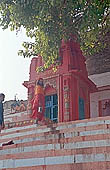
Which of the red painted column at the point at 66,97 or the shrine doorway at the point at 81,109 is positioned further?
the shrine doorway at the point at 81,109

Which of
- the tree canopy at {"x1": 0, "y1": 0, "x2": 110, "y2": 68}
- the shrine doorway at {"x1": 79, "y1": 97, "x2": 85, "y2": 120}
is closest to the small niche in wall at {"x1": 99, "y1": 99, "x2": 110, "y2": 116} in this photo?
the shrine doorway at {"x1": 79, "y1": 97, "x2": 85, "y2": 120}

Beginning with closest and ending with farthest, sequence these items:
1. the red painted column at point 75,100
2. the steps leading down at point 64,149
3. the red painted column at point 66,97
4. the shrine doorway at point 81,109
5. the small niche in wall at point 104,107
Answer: the steps leading down at point 64,149, the red painted column at point 66,97, the red painted column at point 75,100, the shrine doorway at point 81,109, the small niche in wall at point 104,107

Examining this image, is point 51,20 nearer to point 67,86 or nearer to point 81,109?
point 67,86

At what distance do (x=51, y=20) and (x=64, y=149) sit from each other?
577 cm

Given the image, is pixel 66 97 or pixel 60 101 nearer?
pixel 66 97

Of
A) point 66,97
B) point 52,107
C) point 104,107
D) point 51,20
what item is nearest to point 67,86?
point 66,97

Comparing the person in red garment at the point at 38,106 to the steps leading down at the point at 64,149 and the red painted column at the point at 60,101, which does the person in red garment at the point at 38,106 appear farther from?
the steps leading down at the point at 64,149

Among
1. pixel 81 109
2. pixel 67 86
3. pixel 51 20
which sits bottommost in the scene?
pixel 81 109

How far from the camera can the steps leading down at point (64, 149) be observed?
20.3 ft

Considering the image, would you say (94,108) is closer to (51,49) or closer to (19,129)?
(51,49)

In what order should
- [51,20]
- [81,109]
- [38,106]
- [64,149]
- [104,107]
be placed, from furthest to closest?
[104,107] → [81,109] → [51,20] → [38,106] → [64,149]

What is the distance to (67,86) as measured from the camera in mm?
12141

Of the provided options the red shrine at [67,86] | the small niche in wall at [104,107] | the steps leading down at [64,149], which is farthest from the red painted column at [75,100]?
the steps leading down at [64,149]

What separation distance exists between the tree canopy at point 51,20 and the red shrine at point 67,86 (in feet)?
2.63
